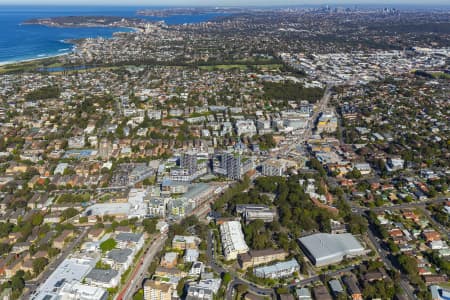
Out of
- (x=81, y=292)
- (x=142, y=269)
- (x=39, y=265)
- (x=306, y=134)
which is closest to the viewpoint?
(x=81, y=292)

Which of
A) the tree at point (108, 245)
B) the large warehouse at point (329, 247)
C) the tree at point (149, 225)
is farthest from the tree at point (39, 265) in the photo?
the large warehouse at point (329, 247)

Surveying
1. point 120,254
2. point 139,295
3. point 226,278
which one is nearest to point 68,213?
point 120,254

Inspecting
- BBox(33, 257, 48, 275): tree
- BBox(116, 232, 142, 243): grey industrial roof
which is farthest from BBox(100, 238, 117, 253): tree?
BBox(33, 257, 48, 275): tree

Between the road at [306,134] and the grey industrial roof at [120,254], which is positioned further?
the road at [306,134]

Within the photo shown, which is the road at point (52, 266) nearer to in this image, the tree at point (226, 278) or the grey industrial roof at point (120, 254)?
the grey industrial roof at point (120, 254)

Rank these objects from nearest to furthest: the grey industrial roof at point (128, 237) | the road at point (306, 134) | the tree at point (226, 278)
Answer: the tree at point (226, 278) < the grey industrial roof at point (128, 237) < the road at point (306, 134)

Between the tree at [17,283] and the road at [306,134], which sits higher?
the road at [306,134]

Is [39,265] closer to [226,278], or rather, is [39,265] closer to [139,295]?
[139,295]
